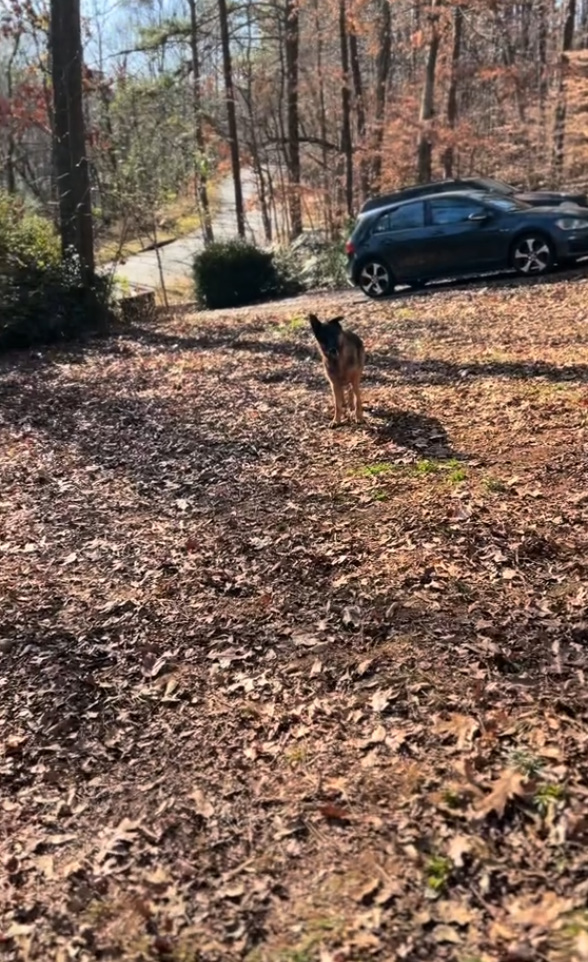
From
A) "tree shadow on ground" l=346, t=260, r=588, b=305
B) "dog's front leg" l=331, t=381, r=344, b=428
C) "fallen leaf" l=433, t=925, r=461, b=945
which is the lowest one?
"fallen leaf" l=433, t=925, r=461, b=945

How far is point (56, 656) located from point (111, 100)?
31.9m

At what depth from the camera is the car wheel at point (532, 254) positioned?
14242mm

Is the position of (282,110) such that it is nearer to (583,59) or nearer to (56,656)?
(583,59)

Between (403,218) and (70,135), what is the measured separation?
6.31 m

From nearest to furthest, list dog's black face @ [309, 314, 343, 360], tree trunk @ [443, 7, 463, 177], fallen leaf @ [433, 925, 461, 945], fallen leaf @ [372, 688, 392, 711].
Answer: fallen leaf @ [433, 925, 461, 945] → fallen leaf @ [372, 688, 392, 711] → dog's black face @ [309, 314, 343, 360] → tree trunk @ [443, 7, 463, 177]

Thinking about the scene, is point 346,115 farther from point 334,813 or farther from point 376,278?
point 334,813

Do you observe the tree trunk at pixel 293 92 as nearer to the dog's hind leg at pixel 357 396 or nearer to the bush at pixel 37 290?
the bush at pixel 37 290

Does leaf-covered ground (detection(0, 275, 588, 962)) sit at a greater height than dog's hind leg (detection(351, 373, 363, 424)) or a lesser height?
lesser

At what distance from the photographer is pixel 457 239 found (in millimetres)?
15117

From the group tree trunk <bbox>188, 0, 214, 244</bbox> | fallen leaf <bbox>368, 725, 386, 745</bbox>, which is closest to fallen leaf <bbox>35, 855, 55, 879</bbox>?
fallen leaf <bbox>368, 725, 386, 745</bbox>

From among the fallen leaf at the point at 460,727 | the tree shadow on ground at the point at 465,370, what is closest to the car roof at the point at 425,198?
the tree shadow on ground at the point at 465,370

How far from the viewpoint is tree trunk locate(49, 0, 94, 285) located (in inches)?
587

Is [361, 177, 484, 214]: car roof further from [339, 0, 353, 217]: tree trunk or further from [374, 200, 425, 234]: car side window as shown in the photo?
[339, 0, 353, 217]: tree trunk

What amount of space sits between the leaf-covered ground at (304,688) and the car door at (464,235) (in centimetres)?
725
